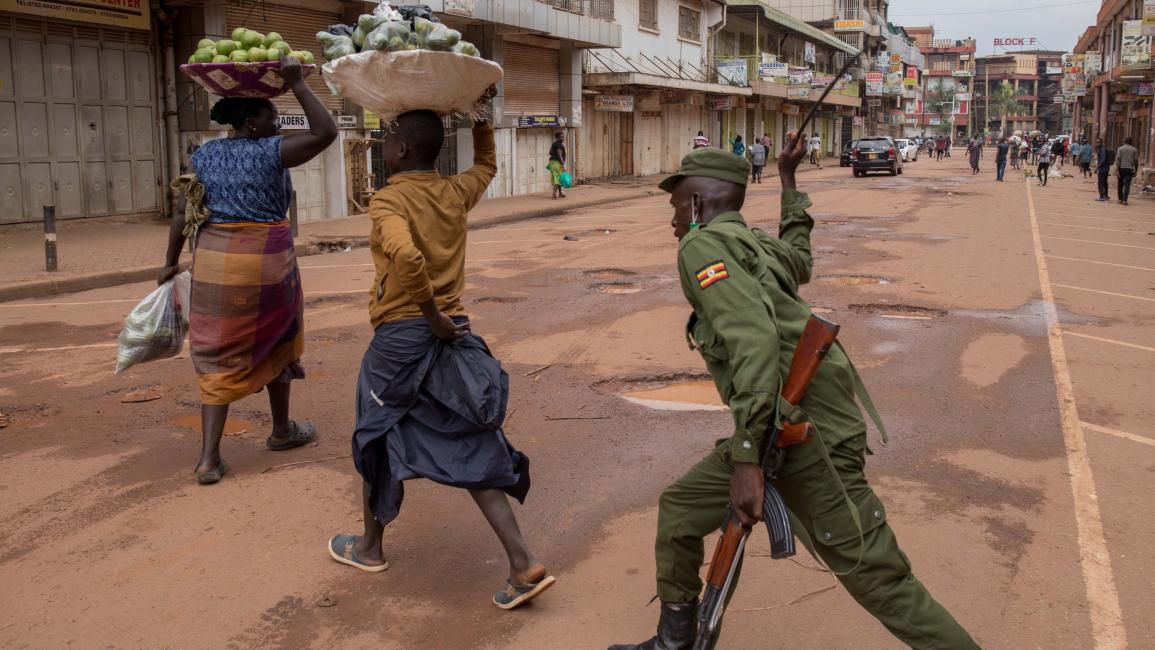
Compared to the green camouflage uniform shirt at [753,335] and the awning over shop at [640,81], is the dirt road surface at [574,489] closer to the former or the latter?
the green camouflage uniform shirt at [753,335]

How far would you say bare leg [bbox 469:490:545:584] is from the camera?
3457 millimetres

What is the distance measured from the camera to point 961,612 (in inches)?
135

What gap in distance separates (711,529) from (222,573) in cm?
199

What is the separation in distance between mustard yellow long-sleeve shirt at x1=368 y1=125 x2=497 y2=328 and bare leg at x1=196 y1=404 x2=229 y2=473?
1.53 meters

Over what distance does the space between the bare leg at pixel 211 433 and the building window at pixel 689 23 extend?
34277 mm

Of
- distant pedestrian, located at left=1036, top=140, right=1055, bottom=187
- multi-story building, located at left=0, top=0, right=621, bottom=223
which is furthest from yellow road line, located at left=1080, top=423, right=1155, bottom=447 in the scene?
distant pedestrian, located at left=1036, top=140, right=1055, bottom=187

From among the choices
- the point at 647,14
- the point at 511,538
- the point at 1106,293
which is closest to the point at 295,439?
the point at 511,538

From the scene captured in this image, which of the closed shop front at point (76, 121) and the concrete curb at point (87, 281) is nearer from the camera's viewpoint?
the concrete curb at point (87, 281)

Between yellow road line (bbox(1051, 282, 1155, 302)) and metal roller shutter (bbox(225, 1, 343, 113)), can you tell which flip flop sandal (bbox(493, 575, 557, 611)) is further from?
metal roller shutter (bbox(225, 1, 343, 113))

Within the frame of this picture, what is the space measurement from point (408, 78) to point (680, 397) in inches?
132

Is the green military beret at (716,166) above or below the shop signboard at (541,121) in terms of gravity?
below

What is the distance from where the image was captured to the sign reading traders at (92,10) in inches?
545

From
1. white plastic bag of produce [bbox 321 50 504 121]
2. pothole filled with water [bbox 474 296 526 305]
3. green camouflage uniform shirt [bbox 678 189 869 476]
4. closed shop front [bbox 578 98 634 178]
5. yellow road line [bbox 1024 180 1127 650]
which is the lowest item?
yellow road line [bbox 1024 180 1127 650]

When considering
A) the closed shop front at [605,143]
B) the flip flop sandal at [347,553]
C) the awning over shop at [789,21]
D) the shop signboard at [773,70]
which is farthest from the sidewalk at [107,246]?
the awning over shop at [789,21]
